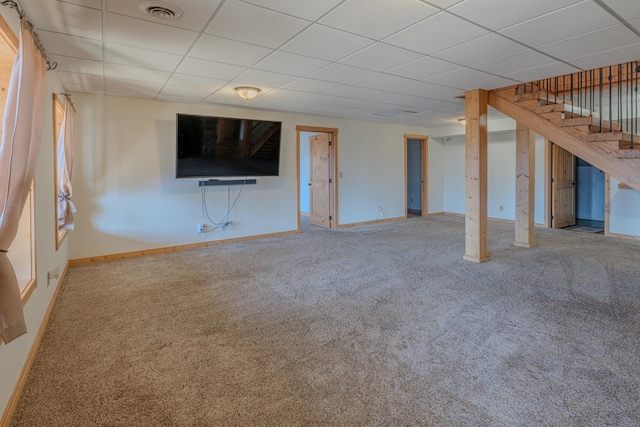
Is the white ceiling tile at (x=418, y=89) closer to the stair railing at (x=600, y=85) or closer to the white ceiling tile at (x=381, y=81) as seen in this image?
the white ceiling tile at (x=381, y=81)

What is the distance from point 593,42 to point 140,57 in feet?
13.5

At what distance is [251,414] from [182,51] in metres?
3.03

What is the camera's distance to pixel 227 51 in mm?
3186

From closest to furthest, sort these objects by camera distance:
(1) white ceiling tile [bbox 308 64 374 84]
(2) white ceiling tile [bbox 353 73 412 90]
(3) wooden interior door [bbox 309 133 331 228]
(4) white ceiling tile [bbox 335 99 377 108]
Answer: (1) white ceiling tile [bbox 308 64 374 84] < (2) white ceiling tile [bbox 353 73 412 90] < (4) white ceiling tile [bbox 335 99 377 108] < (3) wooden interior door [bbox 309 133 331 228]

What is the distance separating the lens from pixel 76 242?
4746 mm

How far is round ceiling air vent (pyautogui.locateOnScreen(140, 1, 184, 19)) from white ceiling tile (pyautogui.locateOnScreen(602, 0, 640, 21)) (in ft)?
9.55

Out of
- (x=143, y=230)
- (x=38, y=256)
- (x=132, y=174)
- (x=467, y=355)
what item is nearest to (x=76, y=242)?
(x=143, y=230)

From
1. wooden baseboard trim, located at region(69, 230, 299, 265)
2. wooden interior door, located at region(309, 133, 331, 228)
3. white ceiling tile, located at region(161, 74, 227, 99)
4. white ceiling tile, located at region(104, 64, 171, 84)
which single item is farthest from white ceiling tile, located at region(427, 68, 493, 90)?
wooden baseboard trim, located at region(69, 230, 299, 265)

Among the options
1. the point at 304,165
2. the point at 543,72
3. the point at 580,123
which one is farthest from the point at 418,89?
the point at 304,165

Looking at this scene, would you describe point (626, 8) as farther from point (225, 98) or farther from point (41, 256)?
point (41, 256)

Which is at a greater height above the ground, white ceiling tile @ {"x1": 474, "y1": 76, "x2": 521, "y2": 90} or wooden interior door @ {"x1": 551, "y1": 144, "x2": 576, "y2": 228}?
white ceiling tile @ {"x1": 474, "y1": 76, "x2": 521, "y2": 90}

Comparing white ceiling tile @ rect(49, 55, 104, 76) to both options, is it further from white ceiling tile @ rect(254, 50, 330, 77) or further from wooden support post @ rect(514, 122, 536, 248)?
wooden support post @ rect(514, 122, 536, 248)

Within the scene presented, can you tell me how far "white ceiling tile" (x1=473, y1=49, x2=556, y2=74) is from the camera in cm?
330

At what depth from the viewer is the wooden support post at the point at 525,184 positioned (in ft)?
17.3
